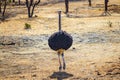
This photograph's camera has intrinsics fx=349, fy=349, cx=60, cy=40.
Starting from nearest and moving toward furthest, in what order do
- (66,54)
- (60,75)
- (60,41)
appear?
(60,75)
(60,41)
(66,54)

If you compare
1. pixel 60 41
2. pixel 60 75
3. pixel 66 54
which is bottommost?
pixel 66 54

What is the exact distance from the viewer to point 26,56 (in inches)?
493

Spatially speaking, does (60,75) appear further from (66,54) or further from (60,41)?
(66,54)

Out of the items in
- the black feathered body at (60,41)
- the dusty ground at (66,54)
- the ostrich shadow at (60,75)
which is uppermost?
the black feathered body at (60,41)

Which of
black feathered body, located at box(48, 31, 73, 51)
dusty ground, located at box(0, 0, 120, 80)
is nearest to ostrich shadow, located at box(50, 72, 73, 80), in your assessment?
dusty ground, located at box(0, 0, 120, 80)

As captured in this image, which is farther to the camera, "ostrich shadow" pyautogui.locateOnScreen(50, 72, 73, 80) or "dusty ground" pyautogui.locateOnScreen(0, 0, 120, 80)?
"dusty ground" pyautogui.locateOnScreen(0, 0, 120, 80)

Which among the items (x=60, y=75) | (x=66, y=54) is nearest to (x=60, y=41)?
(x=60, y=75)

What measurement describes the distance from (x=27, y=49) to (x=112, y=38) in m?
4.01

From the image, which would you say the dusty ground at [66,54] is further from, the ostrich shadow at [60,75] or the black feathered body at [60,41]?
the black feathered body at [60,41]

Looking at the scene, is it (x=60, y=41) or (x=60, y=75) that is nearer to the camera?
(x=60, y=75)

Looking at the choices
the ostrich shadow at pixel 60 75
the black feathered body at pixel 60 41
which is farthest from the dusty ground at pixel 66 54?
the black feathered body at pixel 60 41

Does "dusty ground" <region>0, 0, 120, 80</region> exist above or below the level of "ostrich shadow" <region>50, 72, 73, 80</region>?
below

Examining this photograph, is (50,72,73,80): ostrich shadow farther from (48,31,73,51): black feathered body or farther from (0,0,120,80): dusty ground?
(48,31,73,51): black feathered body

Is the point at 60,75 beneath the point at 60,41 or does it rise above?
beneath
